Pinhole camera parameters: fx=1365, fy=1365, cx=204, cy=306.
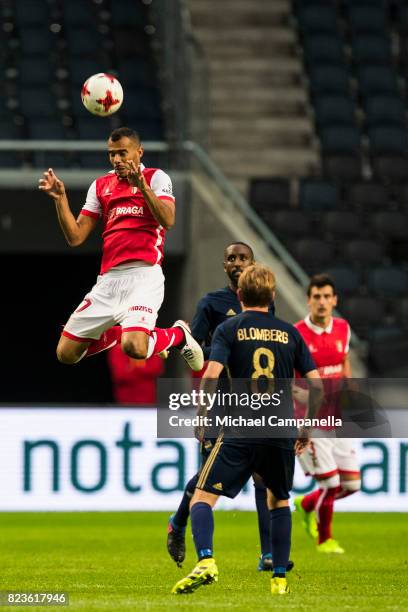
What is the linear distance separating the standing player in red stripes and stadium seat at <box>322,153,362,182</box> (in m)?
8.62

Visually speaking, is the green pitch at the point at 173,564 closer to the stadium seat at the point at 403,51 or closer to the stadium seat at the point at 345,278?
the stadium seat at the point at 345,278

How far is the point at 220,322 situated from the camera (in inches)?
345

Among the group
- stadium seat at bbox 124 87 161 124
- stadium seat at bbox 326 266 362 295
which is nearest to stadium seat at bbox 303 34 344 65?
stadium seat at bbox 124 87 161 124

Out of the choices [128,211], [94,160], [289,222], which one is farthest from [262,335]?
[289,222]

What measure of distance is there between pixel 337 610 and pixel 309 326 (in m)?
4.05

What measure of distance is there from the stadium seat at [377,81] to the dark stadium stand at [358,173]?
0.01 meters

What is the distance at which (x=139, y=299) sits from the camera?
8.84 meters

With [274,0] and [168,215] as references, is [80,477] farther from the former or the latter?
[274,0]

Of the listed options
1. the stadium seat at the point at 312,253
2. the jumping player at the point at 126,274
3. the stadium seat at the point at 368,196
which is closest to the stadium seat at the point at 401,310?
the stadium seat at the point at 312,253

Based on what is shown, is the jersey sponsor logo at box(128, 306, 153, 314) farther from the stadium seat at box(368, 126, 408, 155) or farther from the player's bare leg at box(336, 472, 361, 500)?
the stadium seat at box(368, 126, 408, 155)

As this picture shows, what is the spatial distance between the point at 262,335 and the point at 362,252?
10.8 meters

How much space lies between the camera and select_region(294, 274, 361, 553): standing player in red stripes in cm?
1023

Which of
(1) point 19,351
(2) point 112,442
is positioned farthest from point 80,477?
(1) point 19,351

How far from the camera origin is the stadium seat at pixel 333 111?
19531 mm
